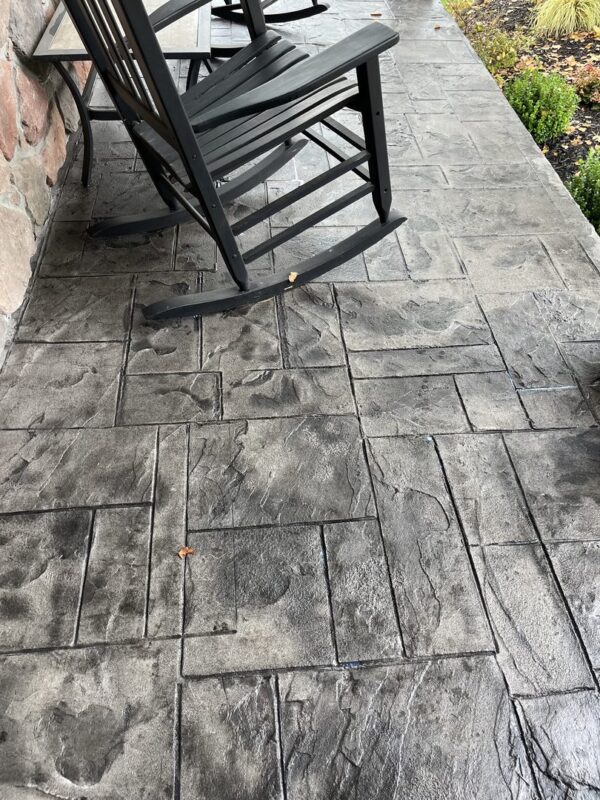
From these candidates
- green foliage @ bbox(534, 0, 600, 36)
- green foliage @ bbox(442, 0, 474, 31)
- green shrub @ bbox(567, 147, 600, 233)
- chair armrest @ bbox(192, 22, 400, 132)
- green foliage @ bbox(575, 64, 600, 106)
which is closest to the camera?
chair armrest @ bbox(192, 22, 400, 132)

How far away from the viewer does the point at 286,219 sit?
227cm

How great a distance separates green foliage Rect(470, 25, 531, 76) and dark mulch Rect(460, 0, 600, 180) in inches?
2.9

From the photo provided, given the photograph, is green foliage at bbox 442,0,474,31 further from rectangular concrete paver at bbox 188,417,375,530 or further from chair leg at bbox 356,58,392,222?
rectangular concrete paver at bbox 188,417,375,530

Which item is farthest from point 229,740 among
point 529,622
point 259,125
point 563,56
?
point 563,56

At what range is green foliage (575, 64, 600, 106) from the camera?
3420 mm

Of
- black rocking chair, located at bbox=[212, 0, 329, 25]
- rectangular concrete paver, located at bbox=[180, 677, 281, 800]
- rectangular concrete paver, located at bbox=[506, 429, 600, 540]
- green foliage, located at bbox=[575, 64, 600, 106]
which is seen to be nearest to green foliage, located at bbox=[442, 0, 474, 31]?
green foliage, located at bbox=[575, 64, 600, 106]

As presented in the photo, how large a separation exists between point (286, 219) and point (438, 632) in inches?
60.6

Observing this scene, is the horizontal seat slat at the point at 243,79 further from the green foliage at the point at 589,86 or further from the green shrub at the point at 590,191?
the green foliage at the point at 589,86

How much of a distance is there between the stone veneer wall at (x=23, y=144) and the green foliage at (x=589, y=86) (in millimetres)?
2736

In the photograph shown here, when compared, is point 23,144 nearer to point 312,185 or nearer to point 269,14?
point 312,185

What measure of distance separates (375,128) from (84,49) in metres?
1.02

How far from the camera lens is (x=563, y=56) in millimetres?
3801

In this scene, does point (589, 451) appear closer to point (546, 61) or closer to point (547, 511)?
point (547, 511)

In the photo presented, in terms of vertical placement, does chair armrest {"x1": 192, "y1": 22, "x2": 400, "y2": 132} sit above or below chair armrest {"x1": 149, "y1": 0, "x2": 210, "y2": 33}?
below
